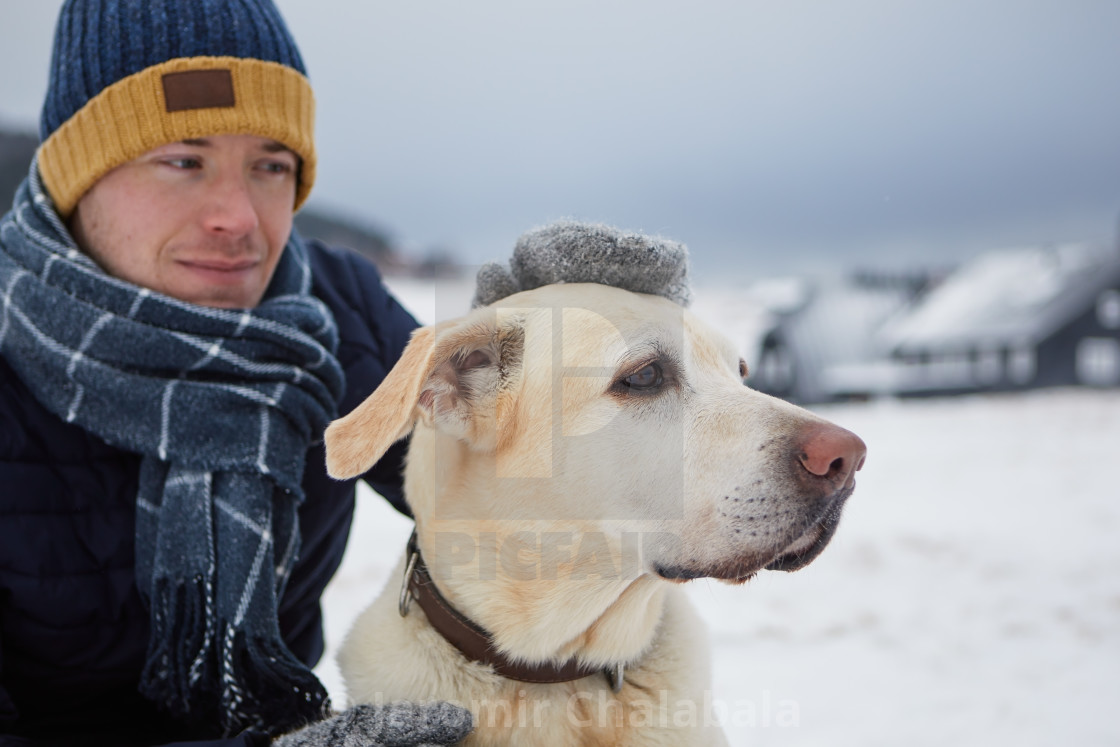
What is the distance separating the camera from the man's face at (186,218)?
1.88 m

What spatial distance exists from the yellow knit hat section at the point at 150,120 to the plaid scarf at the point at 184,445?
200mm

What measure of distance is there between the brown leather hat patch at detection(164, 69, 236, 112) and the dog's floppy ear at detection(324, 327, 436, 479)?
951 millimetres

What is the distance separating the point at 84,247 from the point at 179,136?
Result: 0.48 m

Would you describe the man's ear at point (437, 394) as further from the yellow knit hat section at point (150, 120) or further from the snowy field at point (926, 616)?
the yellow knit hat section at point (150, 120)

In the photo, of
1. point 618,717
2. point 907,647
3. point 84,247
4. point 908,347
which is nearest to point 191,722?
point 618,717

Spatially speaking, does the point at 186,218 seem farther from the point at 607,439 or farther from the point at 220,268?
the point at 607,439

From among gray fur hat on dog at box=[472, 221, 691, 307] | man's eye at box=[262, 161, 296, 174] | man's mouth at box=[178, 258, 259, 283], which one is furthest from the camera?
man's eye at box=[262, 161, 296, 174]

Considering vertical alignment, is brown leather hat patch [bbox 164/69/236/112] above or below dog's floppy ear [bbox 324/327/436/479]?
above

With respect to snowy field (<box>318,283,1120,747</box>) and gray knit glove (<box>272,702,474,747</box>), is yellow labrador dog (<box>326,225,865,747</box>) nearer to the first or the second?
gray knit glove (<box>272,702,474,747</box>)

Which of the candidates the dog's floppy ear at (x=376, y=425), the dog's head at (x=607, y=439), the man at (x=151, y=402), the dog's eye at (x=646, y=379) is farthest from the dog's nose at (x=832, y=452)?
the man at (x=151, y=402)

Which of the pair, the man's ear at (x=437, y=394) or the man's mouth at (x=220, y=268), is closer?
the man's ear at (x=437, y=394)

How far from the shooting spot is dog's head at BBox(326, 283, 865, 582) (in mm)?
1391

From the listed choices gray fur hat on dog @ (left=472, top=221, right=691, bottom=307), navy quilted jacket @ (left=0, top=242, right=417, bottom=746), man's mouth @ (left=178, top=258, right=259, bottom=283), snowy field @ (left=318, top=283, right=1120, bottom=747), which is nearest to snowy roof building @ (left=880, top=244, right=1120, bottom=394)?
snowy field @ (left=318, top=283, right=1120, bottom=747)

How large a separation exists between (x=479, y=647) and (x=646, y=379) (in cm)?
69
